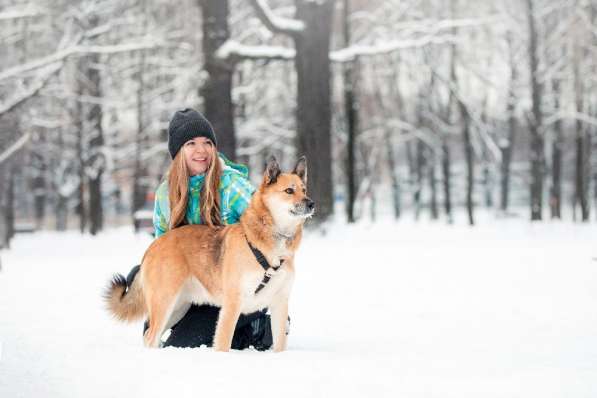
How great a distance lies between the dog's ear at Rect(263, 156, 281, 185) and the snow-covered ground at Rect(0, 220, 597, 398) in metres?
1.09

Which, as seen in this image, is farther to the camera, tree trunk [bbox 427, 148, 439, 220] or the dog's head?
tree trunk [bbox 427, 148, 439, 220]

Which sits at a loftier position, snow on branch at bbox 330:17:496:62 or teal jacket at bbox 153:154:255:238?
snow on branch at bbox 330:17:496:62

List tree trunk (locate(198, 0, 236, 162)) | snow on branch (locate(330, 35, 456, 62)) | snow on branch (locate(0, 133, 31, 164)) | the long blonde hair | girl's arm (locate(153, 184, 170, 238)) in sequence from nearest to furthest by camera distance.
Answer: the long blonde hair < girl's arm (locate(153, 184, 170, 238)) < tree trunk (locate(198, 0, 236, 162)) < snow on branch (locate(330, 35, 456, 62)) < snow on branch (locate(0, 133, 31, 164))

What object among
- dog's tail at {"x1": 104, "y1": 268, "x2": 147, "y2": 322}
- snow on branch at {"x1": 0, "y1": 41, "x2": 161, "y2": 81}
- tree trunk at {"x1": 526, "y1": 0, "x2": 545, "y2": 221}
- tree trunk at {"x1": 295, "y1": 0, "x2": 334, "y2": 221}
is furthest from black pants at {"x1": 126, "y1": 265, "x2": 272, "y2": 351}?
tree trunk at {"x1": 526, "y1": 0, "x2": 545, "y2": 221}

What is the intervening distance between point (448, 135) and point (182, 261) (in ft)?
88.1

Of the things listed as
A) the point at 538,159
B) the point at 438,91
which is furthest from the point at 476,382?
the point at 438,91

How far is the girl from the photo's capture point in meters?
4.53

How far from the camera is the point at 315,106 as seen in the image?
11398 mm

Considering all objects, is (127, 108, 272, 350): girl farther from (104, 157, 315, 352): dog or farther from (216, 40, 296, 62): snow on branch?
(216, 40, 296, 62): snow on branch

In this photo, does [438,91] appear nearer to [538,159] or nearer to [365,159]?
[365,159]

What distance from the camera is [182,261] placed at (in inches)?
165

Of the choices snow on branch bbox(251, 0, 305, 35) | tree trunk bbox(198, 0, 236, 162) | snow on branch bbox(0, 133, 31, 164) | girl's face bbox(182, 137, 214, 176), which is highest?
snow on branch bbox(251, 0, 305, 35)

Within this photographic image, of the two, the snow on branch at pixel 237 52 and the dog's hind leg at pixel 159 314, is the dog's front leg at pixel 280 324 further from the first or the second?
the snow on branch at pixel 237 52

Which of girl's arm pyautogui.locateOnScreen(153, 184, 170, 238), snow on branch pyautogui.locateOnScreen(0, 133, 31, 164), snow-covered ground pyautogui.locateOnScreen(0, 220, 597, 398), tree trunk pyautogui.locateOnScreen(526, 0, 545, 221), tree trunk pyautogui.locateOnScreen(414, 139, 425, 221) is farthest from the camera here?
tree trunk pyautogui.locateOnScreen(414, 139, 425, 221)
